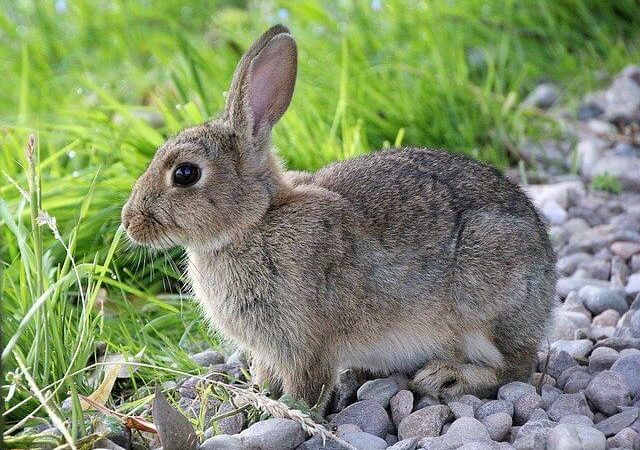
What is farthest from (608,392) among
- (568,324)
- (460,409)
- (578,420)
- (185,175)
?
(185,175)

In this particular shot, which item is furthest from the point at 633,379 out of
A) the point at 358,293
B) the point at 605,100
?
the point at 605,100

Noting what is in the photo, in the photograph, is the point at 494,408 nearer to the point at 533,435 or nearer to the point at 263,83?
the point at 533,435

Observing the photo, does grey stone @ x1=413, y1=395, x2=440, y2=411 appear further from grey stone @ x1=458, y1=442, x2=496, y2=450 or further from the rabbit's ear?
the rabbit's ear

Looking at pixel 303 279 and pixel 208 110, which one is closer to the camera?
pixel 303 279

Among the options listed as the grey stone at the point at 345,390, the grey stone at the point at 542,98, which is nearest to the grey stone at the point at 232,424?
the grey stone at the point at 345,390

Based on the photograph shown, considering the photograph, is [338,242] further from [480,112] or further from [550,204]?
[480,112]

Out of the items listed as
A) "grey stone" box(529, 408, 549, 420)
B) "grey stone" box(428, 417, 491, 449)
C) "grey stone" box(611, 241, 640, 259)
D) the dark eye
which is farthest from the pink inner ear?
"grey stone" box(611, 241, 640, 259)

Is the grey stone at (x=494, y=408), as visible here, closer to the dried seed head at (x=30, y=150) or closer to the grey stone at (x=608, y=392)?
the grey stone at (x=608, y=392)
